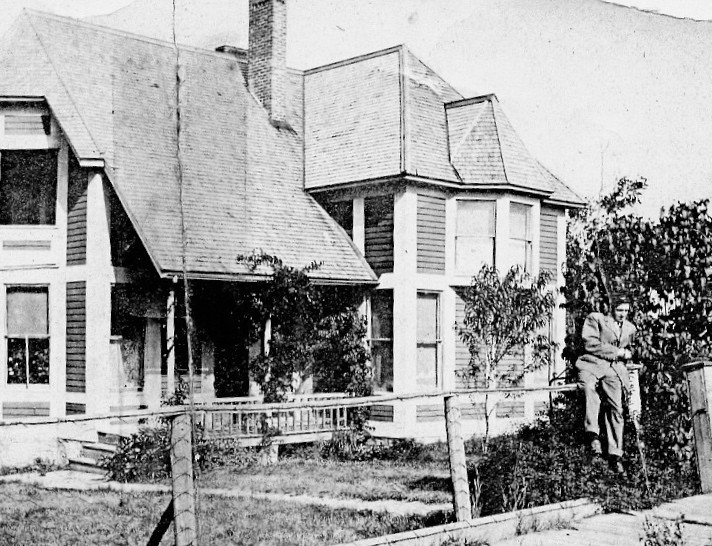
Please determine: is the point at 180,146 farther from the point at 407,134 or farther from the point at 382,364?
the point at 382,364

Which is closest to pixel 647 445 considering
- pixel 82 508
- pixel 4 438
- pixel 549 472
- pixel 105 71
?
pixel 549 472

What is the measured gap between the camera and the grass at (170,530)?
8422mm

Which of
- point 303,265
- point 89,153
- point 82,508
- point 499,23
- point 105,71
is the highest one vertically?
point 499,23

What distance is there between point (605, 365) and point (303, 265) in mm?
9322

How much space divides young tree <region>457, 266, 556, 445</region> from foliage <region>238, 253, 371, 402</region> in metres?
2.23

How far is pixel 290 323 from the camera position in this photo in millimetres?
17750

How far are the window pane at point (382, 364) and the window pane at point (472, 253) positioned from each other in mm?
2263

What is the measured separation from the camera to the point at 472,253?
1938cm

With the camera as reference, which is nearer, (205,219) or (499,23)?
(205,219)

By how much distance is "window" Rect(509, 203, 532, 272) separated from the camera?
19688 mm

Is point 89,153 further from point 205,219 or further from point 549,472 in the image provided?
point 549,472

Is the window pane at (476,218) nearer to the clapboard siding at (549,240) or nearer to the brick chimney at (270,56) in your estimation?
the clapboard siding at (549,240)

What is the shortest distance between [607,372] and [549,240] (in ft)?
38.5

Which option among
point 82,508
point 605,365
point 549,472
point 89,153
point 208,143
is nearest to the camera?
point 549,472
